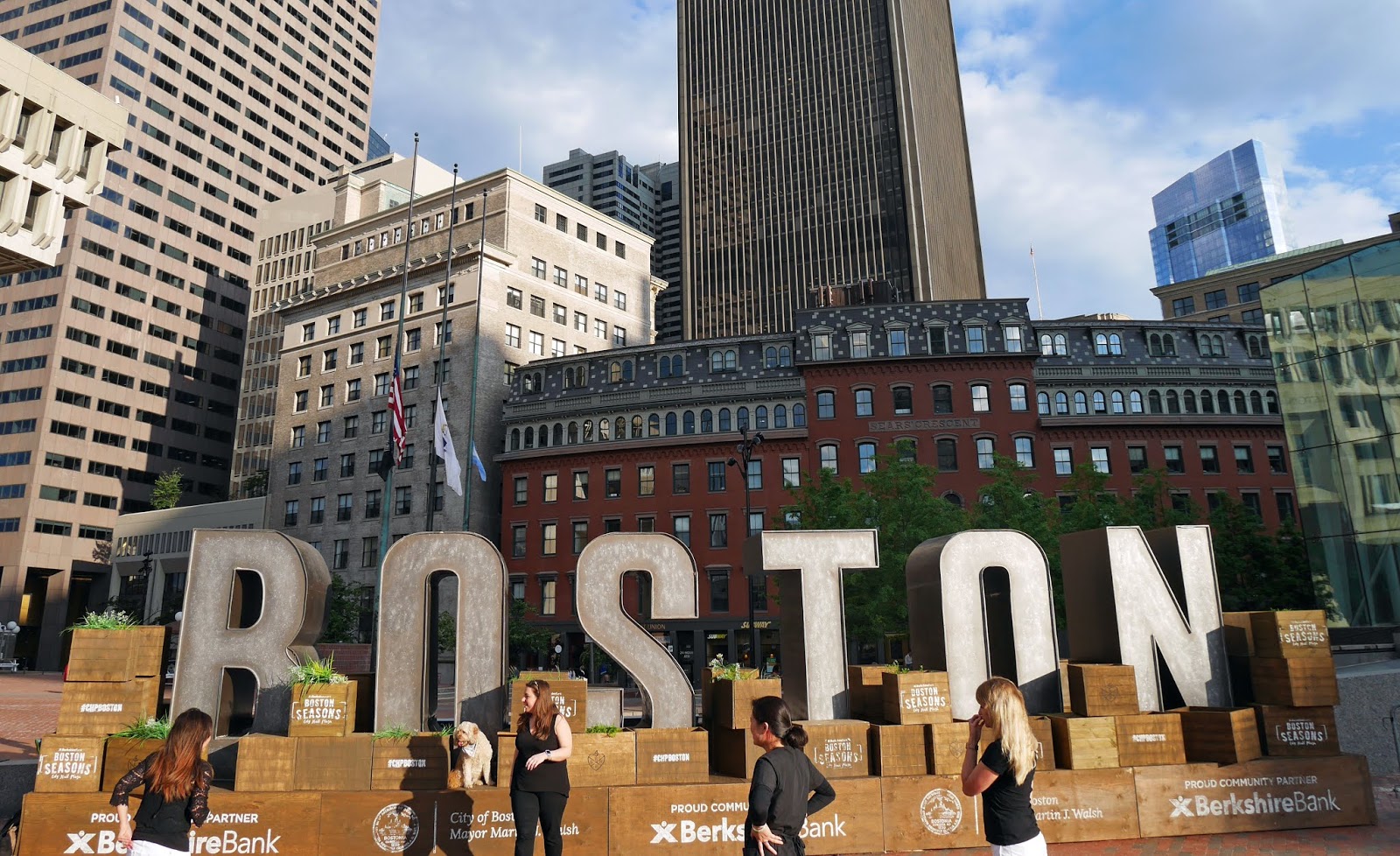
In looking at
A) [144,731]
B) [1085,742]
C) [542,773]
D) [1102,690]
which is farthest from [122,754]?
[1102,690]

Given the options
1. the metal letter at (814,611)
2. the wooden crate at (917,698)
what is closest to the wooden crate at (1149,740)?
the wooden crate at (917,698)

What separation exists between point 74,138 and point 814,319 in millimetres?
38942

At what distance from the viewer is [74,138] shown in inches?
1115

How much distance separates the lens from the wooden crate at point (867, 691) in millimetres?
11961

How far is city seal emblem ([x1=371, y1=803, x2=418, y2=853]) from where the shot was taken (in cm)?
1007

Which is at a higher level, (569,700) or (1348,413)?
(1348,413)

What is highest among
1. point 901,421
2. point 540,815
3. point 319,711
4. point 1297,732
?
point 901,421

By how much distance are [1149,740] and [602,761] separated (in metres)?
7.07

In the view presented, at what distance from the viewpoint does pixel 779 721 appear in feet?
21.7

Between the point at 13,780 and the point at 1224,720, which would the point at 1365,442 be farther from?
the point at 13,780

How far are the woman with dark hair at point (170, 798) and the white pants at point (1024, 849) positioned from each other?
564 cm

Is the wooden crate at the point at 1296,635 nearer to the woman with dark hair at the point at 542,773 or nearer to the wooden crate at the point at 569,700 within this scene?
the wooden crate at the point at 569,700

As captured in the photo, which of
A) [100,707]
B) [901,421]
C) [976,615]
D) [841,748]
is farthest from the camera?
[901,421]

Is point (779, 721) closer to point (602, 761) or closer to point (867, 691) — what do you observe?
Answer: point (602, 761)
